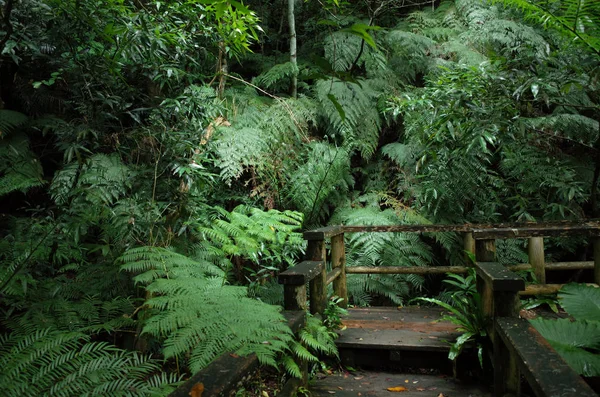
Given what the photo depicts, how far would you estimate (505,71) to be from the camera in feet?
11.5

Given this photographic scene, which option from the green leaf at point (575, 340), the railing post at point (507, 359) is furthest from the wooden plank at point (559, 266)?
the green leaf at point (575, 340)

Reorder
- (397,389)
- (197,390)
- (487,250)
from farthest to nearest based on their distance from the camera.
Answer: (487,250), (397,389), (197,390)

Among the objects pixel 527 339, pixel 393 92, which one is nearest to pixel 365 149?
pixel 393 92

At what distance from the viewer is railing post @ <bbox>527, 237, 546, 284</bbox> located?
12.9 ft

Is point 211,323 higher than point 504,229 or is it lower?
lower

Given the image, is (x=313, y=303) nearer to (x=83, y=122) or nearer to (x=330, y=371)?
(x=330, y=371)

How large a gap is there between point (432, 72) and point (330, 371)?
4275mm

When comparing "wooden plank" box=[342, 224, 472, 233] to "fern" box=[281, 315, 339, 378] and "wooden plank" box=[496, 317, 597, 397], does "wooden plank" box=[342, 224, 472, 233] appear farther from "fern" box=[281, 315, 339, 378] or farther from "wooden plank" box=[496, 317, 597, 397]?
"wooden plank" box=[496, 317, 597, 397]

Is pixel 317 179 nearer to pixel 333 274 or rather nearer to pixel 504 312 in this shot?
pixel 333 274

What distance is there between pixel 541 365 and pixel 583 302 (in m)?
1.00

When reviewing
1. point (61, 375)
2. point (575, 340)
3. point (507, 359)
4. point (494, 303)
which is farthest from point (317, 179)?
point (61, 375)

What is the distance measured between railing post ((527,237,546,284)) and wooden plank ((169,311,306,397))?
11.4ft

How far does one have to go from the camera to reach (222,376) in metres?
1.17

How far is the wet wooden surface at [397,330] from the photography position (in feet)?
10.4
